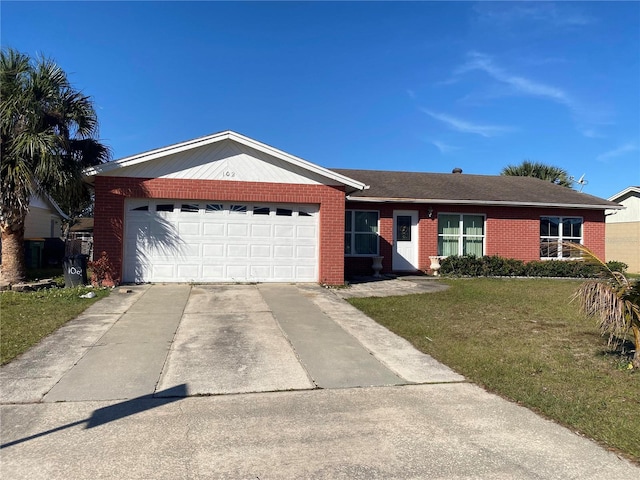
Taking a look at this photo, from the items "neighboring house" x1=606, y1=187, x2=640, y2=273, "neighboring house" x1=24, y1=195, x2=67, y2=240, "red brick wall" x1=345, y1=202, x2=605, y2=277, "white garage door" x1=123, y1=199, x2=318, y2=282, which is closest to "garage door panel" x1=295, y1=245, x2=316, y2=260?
"white garage door" x1=123, y1=199, x2=318, y2=282

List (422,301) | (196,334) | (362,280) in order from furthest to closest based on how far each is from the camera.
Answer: (362,280), (422,301), (196,334)

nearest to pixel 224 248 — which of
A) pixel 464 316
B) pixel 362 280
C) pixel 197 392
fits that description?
pixel 362 280

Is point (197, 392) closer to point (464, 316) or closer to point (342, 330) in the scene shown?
point (342, 330)

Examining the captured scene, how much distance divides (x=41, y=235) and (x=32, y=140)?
1428 cm

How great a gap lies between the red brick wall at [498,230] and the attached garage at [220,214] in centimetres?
327

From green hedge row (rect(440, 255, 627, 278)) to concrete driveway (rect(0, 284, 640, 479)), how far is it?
30.8ft

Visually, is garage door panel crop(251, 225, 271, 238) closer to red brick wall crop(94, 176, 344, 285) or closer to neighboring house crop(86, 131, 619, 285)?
neighboring house crop(86, 131, 619, 285)

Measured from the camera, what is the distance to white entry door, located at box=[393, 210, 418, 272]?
1688 cm

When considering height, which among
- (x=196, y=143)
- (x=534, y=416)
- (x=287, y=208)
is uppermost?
(x=196, y=143)

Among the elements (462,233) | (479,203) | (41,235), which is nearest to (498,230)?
(462,233)

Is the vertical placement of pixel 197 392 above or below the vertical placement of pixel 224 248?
below

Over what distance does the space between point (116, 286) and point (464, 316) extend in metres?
8.74

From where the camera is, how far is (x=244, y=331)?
303 inches

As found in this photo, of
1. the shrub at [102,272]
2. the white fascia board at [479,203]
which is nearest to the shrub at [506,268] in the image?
the white fascia board at [479,203]
